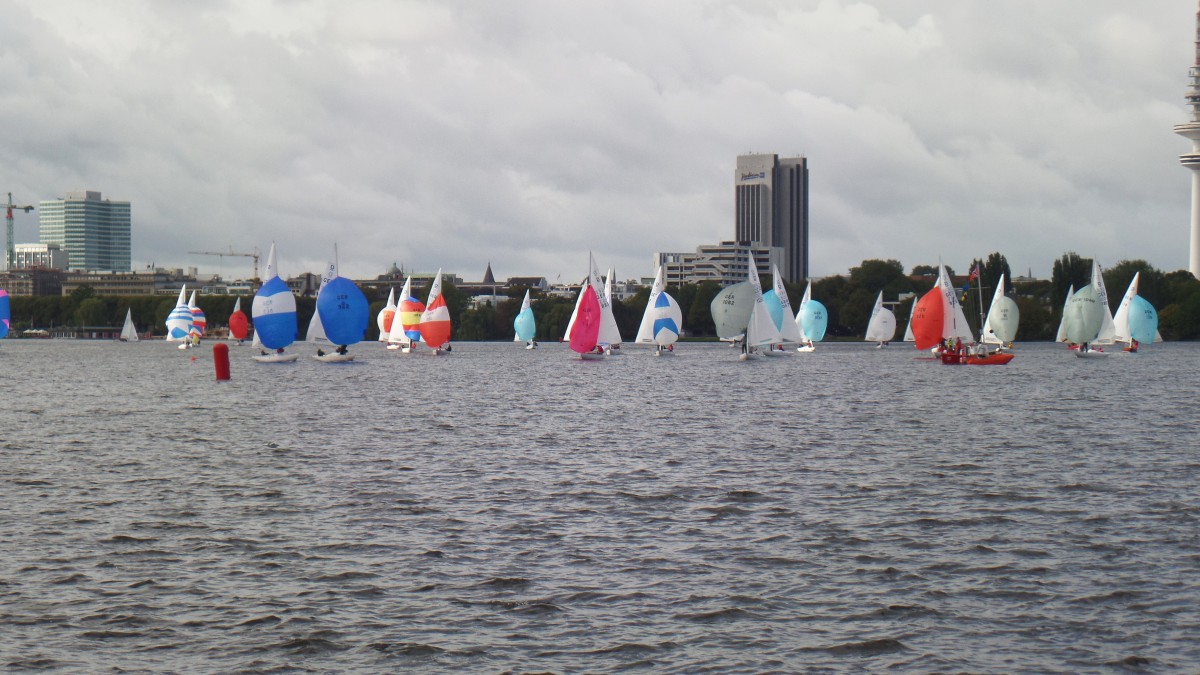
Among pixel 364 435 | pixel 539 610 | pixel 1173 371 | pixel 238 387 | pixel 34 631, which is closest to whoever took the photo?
pixel 34 631

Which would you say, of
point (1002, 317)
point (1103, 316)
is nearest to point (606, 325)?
point (1002, 317)

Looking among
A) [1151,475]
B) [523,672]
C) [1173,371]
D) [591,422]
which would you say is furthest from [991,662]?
[1173,371]

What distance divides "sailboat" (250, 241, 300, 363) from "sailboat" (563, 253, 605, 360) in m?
25.1

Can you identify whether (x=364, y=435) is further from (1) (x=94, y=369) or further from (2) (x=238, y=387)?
(1) (x=94, y=369)

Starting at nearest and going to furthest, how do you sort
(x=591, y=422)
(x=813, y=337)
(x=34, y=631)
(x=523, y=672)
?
(x=523, y=672) < (x=34, y=631) < (x=591, y=422) < (x=813, y=337)

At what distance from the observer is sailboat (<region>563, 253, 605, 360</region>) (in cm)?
11856

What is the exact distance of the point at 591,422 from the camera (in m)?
56.5

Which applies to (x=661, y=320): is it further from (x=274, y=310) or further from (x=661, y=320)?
(x=274, y=310)

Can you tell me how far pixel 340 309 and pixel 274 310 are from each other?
5062mm

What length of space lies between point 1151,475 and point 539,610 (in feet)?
73.6

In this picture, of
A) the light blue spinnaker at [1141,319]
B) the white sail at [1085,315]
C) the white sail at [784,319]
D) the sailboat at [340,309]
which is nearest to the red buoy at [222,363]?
the sailboat at [340,309]

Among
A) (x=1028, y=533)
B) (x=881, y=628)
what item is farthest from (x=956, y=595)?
(x=1028, y=533)

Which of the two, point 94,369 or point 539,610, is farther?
point 94,369

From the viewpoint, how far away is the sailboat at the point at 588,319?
119 metres
